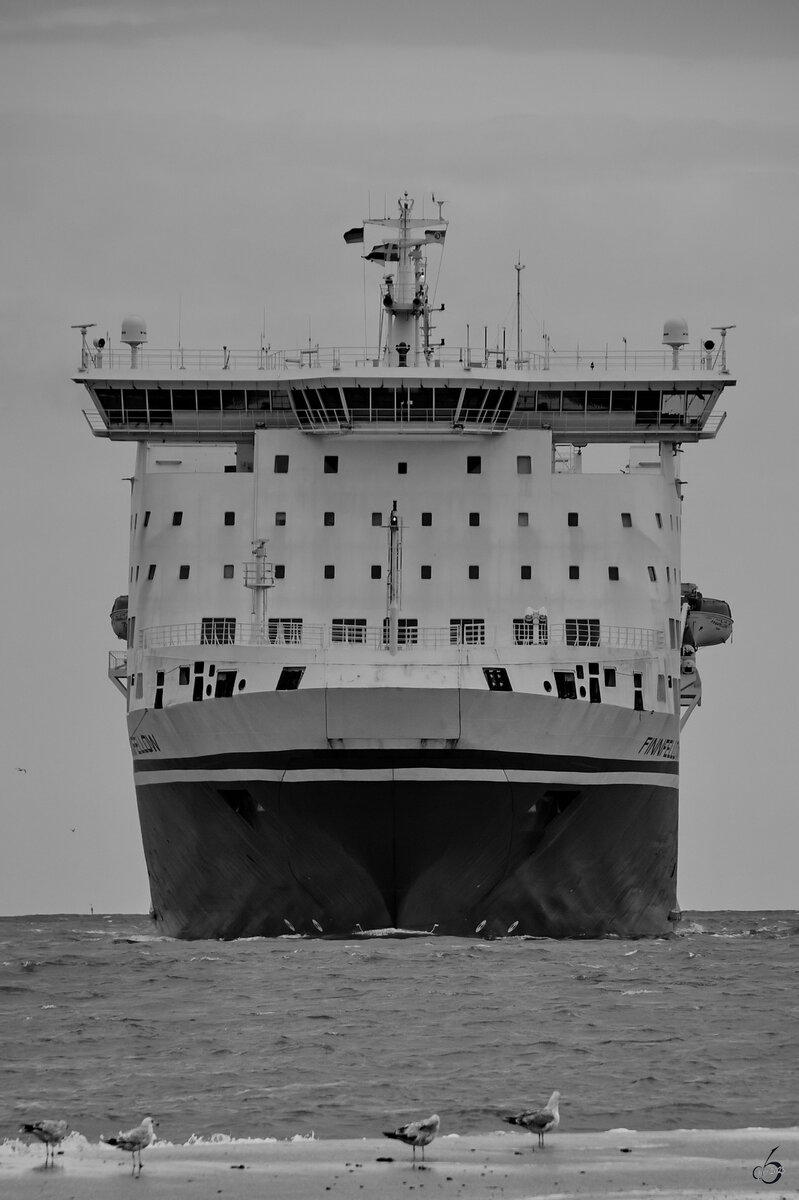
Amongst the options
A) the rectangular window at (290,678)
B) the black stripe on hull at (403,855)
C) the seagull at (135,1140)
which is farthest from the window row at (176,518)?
the seagull at (135,1140)

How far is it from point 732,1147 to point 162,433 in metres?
30.2

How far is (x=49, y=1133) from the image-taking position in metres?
17.6

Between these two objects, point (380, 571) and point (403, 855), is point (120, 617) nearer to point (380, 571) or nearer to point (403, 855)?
point (380, 571)

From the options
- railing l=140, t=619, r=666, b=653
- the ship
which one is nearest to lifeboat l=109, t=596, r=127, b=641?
the ship

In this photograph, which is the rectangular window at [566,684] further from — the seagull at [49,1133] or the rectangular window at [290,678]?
the seagull at [49,1133]

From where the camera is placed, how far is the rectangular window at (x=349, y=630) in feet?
138

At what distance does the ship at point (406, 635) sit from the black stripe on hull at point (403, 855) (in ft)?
0.17

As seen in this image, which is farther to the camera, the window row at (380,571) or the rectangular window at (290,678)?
the window row at (380,571)

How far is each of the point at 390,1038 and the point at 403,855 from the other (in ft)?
38.1

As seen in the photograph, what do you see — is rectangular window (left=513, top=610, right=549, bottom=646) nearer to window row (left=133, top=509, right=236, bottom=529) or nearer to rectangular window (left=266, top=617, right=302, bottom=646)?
rectangular window (left=266, top=617, right=302, bottom=646)

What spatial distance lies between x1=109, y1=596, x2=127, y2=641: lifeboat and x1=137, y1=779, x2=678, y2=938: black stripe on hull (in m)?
11.0

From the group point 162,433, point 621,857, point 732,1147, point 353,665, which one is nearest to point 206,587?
point 162,433

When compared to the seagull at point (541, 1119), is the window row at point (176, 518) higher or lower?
higher

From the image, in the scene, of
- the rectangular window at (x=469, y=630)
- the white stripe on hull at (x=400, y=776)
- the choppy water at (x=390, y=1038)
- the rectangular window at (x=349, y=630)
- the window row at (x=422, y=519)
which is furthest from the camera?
the window row at (x=422, y=519)
